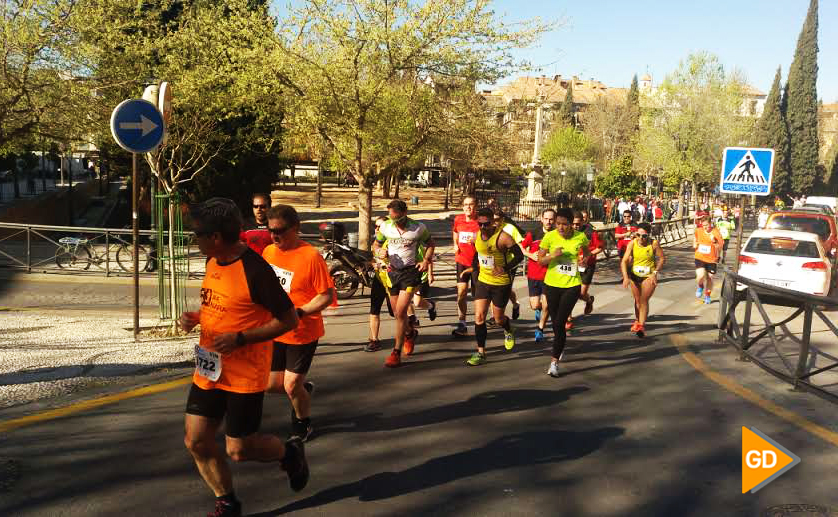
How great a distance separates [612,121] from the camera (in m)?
74.9

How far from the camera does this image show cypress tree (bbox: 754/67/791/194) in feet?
246

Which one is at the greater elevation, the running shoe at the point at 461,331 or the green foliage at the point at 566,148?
the green foliage at the point at 566,148

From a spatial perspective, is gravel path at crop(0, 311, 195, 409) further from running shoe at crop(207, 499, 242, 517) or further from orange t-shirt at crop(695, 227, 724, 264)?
orange t-shirt at crop(695, 227, 724, 264)

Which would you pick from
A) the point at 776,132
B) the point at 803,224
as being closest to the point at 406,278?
the point at 803,224

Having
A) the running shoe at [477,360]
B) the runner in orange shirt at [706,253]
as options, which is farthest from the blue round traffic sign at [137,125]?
the runner in orange shirt at [706,253]

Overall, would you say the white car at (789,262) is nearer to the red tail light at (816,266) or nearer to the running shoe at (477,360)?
the red tail light at (816,266)

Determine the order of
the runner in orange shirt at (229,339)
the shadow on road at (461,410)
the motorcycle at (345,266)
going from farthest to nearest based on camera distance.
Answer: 1. the motorcycle at (345,266)
2. the shadow on road at (461,410)
3. the runner in orange shirt at (229,339)

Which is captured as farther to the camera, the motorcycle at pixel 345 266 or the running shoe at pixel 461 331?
the motorcycle at pixel 345 266

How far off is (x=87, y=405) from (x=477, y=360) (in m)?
4.00

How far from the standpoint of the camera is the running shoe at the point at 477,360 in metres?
7.82

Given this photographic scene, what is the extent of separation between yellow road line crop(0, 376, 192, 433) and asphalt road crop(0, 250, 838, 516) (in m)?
0.11

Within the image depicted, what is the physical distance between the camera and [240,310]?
363cm

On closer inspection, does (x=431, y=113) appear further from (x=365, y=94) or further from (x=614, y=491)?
(x=614, y=491)

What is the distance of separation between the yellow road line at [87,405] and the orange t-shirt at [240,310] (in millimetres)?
2503
